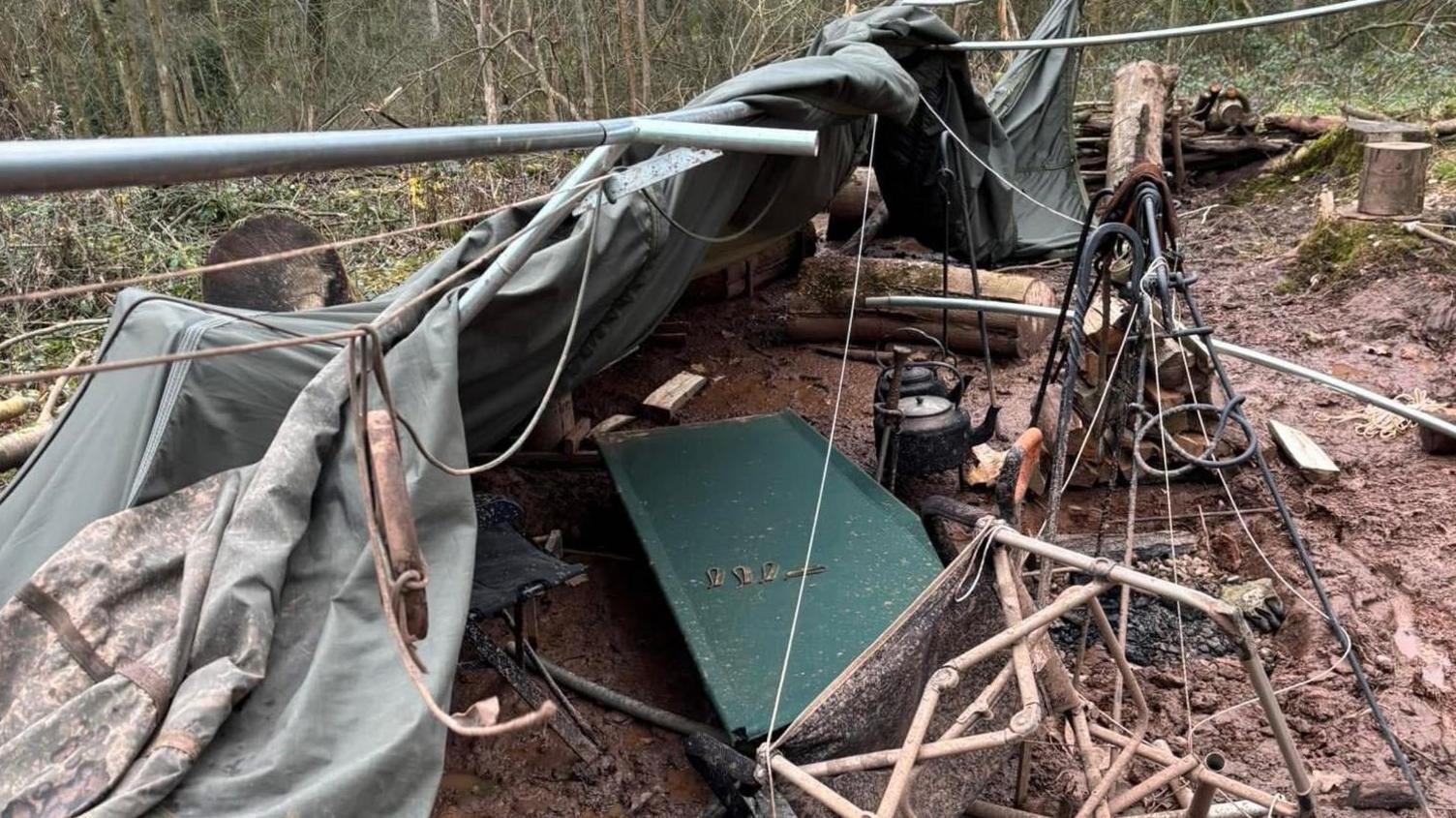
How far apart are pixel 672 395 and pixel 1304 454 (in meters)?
3.61

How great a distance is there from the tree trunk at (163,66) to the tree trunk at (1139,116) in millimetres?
9569

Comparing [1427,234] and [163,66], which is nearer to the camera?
[1427,234]

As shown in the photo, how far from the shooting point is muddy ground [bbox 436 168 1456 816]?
3.51 m

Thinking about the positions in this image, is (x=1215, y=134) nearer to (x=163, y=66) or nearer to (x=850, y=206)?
(x=850, y=206)

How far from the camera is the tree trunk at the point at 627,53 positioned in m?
11.0

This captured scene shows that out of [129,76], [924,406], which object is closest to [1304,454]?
[924,406]

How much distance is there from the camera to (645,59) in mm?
11367

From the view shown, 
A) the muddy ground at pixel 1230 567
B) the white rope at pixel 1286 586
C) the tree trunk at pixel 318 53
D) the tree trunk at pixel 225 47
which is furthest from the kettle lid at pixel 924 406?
the tree trunk at pixel 225 47

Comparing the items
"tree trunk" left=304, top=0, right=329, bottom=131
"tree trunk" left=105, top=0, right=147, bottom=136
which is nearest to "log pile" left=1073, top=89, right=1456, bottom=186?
"tree trunk" left=304, top=0, right=329, bottom=131

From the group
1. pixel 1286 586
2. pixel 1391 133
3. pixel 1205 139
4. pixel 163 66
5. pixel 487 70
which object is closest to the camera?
pixel 1286 586

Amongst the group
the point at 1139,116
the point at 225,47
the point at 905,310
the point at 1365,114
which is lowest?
the point at 905,310

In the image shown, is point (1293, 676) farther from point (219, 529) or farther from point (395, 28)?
point (395, 28)

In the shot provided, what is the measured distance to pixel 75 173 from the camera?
4.22ft

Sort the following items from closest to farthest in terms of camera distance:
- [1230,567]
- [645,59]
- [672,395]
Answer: [1230,567] → [672,395] → [645,59]
